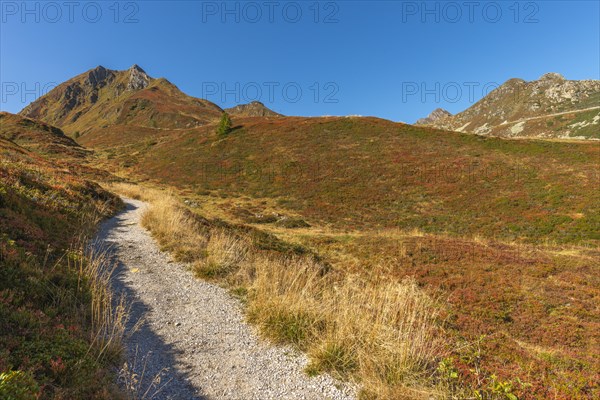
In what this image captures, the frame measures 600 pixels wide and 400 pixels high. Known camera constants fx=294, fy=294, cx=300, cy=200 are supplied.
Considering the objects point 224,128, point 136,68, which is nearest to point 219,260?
point 224,128

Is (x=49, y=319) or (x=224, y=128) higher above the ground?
(x=224, y=128)

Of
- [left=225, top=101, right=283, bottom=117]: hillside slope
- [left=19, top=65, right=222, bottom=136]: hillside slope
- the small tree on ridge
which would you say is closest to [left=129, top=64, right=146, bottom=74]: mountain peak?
[left=19, top=65, right=222, bottom=136]: hillside slope

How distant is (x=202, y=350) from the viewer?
520cm

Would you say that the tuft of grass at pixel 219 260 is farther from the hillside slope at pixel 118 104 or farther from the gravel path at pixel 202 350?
the hillside slope at pixel 118 104

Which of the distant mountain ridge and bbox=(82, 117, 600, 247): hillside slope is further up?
the distant mountain ridge

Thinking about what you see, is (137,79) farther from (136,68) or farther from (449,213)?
(449,213)

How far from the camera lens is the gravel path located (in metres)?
4.28

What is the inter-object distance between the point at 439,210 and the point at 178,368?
2886cm

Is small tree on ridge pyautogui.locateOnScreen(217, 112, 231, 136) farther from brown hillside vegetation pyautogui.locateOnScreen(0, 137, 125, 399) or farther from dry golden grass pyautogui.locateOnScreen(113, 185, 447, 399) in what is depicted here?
dry golden grass pyautogui.locateOnScreen(113, 185, 447, 399)

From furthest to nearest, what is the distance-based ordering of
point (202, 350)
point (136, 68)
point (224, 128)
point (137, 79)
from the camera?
point (136, 68), point (137, 79), point (224, 128), point (202, 350)

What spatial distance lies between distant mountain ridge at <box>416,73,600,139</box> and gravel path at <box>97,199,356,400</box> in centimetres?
8411

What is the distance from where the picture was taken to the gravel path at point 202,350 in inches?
169

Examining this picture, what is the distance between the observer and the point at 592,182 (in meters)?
28.0

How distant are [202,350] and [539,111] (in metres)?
141
